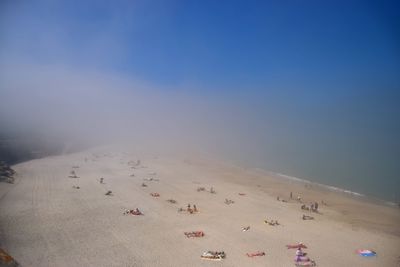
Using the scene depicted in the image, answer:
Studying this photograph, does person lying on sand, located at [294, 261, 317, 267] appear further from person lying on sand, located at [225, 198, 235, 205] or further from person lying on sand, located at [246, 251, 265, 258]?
person lying on sand, located at [225, 198, 235, 205]

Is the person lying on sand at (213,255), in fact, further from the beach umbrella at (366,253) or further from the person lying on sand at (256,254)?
the beach umbrella at (366,253)

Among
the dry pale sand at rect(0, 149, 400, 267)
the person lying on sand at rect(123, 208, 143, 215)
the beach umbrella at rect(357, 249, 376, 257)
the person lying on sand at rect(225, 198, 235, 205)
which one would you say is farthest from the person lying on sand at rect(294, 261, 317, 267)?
the person lying on sand at rect(225, 198, 235, 205)

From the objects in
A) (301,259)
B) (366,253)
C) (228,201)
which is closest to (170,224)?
(228,201)

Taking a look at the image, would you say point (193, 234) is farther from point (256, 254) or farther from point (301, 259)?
point (301, 259)

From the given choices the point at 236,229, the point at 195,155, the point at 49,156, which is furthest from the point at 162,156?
the point at 236,229

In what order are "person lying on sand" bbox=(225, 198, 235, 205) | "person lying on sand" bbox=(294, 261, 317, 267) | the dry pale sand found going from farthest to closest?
1. "person lying on sand" bbox=(225, 198, 235, 205)
2. the dry pale sand
3. "person lying on sand" bbox=(294, 261, 317, 267)

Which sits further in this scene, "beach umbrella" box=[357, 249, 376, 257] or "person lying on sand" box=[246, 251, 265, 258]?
"beach umbrella" box=[357, 249, 376, 257]

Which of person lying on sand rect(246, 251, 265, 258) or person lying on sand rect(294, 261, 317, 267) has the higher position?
person lying on sand rect(294, 261, 317, 267)

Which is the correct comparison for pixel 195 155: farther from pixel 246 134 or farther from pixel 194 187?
pixel 246 134
